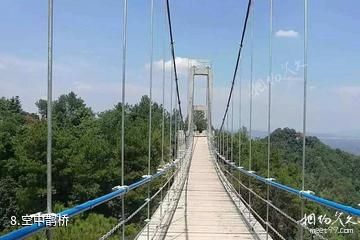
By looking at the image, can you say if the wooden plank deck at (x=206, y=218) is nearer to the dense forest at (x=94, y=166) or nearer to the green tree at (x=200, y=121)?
the dense forest at (x=94, y=166)

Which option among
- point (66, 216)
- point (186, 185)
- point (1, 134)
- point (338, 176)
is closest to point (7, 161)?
point (1, 134)

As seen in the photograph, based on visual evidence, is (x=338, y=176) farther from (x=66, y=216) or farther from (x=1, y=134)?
(x=66, y=216)

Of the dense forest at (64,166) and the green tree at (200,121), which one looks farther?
the green tree at (200,121)

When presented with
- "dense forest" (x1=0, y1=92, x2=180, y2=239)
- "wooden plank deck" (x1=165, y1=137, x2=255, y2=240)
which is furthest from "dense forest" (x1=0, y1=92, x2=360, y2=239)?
"wooden plank deck" (x1=165, y1=137, x2=255, y2=240)

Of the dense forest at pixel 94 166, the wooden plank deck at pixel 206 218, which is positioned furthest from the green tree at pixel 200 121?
the wooden plank deck at pixel 206 218

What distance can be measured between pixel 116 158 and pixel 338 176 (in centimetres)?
1263

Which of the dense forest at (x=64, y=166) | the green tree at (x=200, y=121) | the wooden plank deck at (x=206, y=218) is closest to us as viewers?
the wooden plank deck at (x=206, y=218)

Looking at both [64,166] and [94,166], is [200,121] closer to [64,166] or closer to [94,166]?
[94,166]

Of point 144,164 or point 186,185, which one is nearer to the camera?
point 186,185

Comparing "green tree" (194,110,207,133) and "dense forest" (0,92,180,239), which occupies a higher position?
"green tree" (194,110,207,133)

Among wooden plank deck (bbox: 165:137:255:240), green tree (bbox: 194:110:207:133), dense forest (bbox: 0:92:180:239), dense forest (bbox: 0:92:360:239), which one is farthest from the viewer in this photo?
green tree (bbox: 194:110:207:133)

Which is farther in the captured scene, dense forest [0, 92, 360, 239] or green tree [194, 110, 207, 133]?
green tree [194, 110, 207, 133]

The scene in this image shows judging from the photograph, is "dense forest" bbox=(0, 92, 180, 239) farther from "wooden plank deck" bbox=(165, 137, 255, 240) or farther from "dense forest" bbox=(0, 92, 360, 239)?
"wooden plank deck" bbox=(165, 137, 255, 240)

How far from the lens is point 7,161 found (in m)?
27.9
